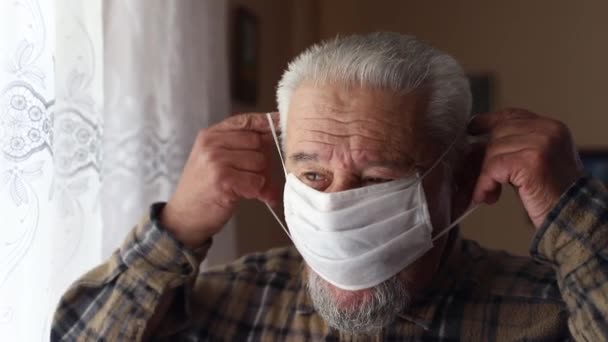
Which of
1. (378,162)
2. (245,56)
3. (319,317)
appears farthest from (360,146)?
(245,56)

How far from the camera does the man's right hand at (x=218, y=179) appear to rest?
1.22 metres

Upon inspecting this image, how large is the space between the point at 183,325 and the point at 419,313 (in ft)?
1.51

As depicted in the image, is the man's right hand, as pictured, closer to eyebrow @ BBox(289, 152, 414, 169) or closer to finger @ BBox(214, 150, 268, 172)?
finger @ BBox(214, 150, 268, 172)

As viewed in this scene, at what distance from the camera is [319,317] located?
47.7 inches

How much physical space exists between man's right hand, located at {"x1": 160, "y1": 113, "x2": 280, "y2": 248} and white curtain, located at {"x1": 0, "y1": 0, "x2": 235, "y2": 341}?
0.16 meters

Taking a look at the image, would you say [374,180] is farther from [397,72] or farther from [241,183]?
[241,183]

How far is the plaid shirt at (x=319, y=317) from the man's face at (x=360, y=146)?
11 cm

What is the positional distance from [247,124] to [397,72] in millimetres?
328

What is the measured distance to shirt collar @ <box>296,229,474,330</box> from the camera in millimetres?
1143

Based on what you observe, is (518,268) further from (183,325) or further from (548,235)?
(183,325)

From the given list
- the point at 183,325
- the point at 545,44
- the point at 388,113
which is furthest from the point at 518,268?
the point at 545,44

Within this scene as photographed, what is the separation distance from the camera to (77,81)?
1.20m

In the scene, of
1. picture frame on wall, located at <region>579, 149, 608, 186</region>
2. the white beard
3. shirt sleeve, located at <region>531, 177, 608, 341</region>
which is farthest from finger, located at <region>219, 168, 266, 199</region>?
picture frame on wall, located at <region>579, 149, 608, 186</region>

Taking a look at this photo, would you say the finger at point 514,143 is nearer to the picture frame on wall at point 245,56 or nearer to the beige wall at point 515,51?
the picture frame on wall at point 245,56
